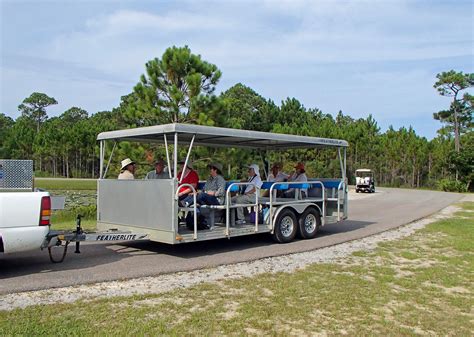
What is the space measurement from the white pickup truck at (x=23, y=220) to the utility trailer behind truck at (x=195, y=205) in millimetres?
2040

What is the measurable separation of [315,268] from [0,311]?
4773 mm

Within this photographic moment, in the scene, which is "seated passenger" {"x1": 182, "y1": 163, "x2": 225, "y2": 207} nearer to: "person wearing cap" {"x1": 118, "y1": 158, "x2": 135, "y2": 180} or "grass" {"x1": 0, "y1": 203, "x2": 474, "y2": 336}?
"person wearing cap" {"x1": 118, "y1": 158, "x2": 135, "y2": 180}

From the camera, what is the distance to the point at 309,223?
11.7 metres

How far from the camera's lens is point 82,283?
6898 millimetres

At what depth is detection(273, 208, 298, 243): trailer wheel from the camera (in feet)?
35.1

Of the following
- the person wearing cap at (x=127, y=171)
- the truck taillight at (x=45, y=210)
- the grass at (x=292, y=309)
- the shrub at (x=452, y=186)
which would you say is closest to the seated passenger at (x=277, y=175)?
the person wearing cap at (x=127, y=171)

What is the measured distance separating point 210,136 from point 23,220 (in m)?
4.03

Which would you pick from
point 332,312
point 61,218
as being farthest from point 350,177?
point 332,312

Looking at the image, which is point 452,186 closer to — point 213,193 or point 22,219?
point 213,193

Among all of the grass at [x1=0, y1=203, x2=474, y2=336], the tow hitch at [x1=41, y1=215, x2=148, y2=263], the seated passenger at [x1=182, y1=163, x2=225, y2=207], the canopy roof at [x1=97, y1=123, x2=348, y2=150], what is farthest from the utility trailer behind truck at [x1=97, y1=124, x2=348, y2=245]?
the grass at [x1=0, y1=203, x2=474, y2=336]

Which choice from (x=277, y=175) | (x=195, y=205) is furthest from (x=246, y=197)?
(x=277, y=175)

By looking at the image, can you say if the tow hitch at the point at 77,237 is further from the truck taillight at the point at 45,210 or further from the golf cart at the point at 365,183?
the golf cart at the point at 365,183

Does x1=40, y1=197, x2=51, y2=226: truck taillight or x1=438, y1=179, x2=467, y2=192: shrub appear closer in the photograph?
x1=40, y1=197, x2=51, y2=226: truck taillight

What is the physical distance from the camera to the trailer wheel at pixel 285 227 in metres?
10.7
